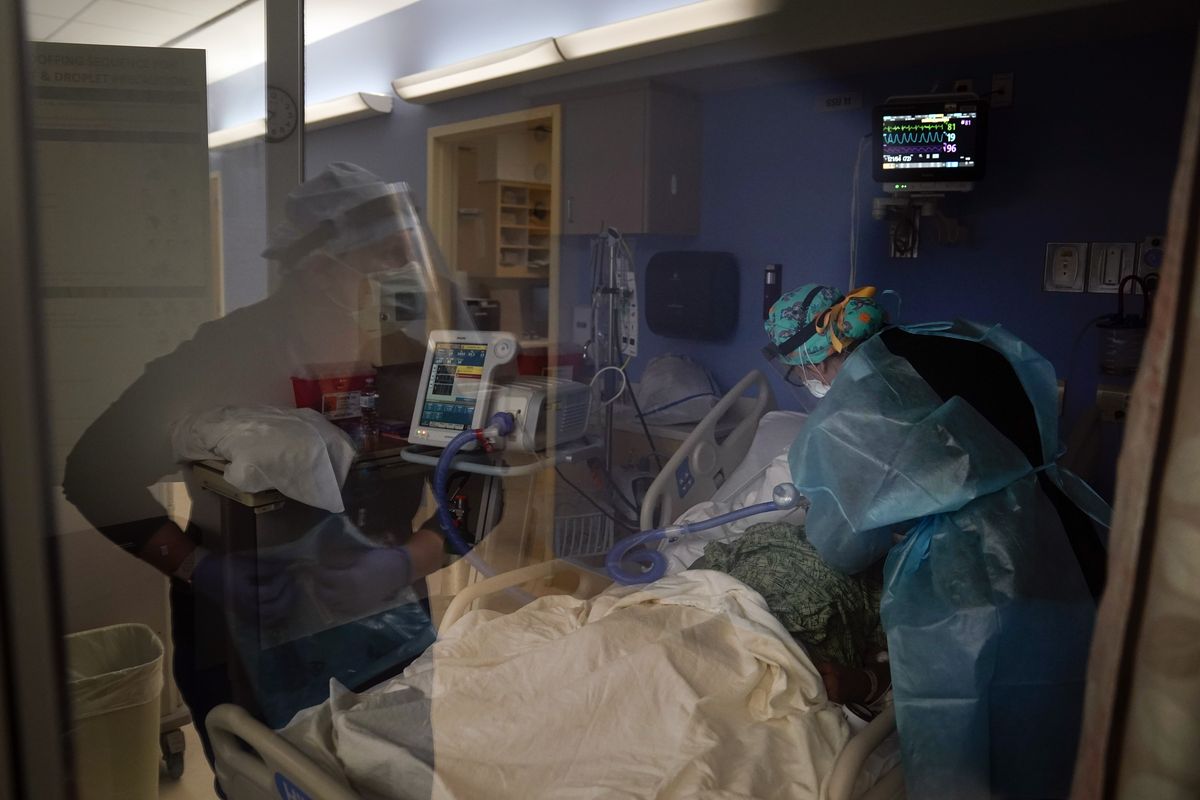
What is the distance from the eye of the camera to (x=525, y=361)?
5.74 ft

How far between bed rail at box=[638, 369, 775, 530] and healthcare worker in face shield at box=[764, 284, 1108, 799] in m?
0.70

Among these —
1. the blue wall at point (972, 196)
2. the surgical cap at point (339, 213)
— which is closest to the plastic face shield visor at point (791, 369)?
the blue wall at point (972, 196)

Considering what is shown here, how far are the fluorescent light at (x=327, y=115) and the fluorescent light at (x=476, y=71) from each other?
0.04 meters

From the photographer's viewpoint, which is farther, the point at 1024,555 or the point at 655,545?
the point at 655,545

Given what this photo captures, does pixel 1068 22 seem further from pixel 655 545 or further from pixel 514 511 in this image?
pixel 514 511

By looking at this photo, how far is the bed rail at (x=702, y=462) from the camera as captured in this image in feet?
6.19

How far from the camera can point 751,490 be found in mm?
1725

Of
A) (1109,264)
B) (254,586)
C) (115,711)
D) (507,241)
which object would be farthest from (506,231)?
(1109,264)

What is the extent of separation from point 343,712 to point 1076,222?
1.86m

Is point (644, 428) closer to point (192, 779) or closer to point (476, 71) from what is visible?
point (476, 71)

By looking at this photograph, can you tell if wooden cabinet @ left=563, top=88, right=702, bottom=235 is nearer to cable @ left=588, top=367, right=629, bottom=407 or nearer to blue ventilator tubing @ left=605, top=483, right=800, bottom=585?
cable @ left=588, top=367, right=629, bottom=407

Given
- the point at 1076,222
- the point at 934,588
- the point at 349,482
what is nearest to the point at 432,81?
the point at 349,482

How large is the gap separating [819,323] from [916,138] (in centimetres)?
74

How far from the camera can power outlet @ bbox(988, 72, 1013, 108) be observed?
6.45 feet
